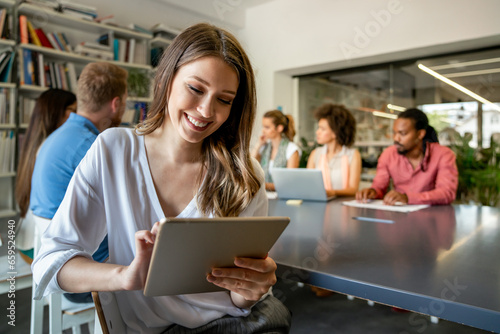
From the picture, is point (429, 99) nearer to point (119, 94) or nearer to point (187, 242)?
point (119, 94)

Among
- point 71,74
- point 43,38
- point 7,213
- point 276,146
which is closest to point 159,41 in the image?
point 71,74

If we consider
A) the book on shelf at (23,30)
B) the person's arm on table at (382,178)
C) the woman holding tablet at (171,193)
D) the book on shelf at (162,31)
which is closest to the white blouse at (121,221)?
the woman holding tablet at (171,193)

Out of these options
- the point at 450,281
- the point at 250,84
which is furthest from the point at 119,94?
the point at 450,281

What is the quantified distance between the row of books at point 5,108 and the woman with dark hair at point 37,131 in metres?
1.00

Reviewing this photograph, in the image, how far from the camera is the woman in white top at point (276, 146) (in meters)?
3.56

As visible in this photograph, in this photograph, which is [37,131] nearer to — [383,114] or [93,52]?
[93,52]

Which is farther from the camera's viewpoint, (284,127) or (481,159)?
(481,159)

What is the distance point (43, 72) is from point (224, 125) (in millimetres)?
2997

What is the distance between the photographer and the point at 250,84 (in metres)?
1.08

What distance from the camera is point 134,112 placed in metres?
4.13

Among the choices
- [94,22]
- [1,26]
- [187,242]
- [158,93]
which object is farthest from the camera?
[94,22]

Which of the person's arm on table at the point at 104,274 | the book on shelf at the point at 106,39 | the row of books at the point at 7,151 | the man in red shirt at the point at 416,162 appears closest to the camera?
the person's arm on table at the point at 104,274

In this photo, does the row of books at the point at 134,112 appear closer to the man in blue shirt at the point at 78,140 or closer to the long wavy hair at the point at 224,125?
the man in blue shirt at the point at 78,140

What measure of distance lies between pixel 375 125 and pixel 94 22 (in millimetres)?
3628
